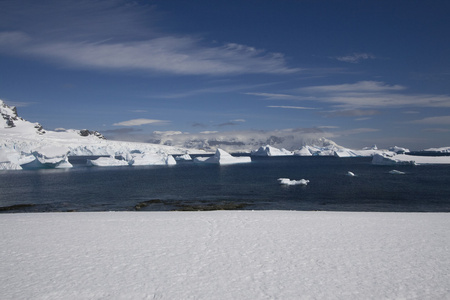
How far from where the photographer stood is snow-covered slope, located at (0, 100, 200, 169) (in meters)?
54.4

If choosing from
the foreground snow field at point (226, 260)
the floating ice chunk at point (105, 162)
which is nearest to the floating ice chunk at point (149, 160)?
the floating ice chunk at point (105, 162)

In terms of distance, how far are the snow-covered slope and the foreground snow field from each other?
48579 mm

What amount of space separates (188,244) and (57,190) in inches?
1063

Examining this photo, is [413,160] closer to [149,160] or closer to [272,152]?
[149,160]

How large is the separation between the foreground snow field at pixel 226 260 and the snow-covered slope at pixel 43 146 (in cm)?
4858

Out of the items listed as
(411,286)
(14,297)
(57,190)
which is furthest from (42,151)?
(411,286)

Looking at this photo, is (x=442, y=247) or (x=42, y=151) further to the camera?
(x=42, y=151)

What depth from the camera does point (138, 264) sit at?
7020mm

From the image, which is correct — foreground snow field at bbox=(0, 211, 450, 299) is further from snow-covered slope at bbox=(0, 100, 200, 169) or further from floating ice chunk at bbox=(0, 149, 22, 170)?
floating ice chunk at bbox=(0, 149, 22, 170)

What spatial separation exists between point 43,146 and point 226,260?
7068cm

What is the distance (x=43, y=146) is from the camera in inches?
2606

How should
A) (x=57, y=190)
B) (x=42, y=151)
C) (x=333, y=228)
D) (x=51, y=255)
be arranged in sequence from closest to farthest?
(x=51, y=255)
(x=333, y=228)
(x=57, y=190)
(x=42, y=151)

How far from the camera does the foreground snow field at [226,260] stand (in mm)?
5605

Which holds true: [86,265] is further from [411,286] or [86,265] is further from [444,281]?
[444,281]
